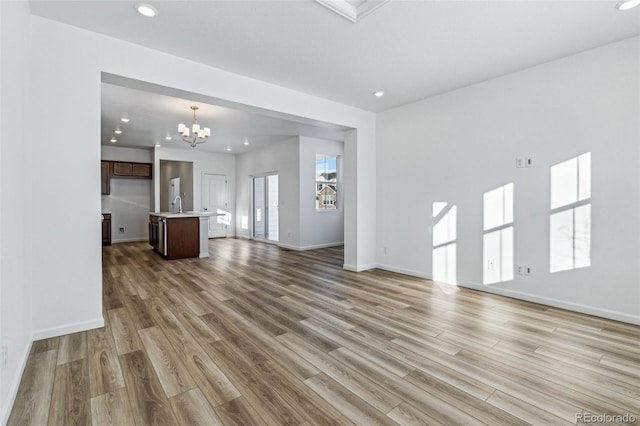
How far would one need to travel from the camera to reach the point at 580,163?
9.93 feet

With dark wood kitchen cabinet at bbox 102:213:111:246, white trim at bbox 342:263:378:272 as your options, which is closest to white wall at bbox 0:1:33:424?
white trim at bbox 342:263:378:272

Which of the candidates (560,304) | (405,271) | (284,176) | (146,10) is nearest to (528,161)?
(560,304)

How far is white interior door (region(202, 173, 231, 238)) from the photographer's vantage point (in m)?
9.27

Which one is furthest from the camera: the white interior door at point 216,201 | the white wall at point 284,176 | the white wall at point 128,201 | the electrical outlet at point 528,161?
the white interior door at point 216,201

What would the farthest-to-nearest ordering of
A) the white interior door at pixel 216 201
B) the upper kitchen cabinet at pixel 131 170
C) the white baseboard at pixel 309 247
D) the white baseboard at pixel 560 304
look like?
the white interior door at pixel 216 201
the upper kitchen cabinet at pixel 131 170
the white baseboard at pixel 309 247
the white baseboard at pixel 560 304

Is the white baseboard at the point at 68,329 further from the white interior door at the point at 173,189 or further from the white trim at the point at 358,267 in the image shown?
the white interior door at the point at 173,189

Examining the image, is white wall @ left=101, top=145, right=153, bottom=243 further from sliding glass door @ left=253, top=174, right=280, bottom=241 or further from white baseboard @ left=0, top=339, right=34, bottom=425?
white baseboard @ left=0, top=339, right=34, bottom=425

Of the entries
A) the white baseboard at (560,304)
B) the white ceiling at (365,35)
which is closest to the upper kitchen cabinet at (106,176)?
the white ceiling at (365,35)

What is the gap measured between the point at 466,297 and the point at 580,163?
1.84 metres

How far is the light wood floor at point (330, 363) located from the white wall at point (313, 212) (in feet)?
12.2

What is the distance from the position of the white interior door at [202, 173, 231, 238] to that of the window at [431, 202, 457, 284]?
22.1 feet

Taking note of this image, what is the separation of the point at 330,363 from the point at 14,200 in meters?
2.25

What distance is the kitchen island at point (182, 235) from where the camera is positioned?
5.93 m

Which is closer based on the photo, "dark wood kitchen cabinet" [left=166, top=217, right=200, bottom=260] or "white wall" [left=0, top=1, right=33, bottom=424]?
"white wall" [left=0, top=1, right=33, bottom=424]
